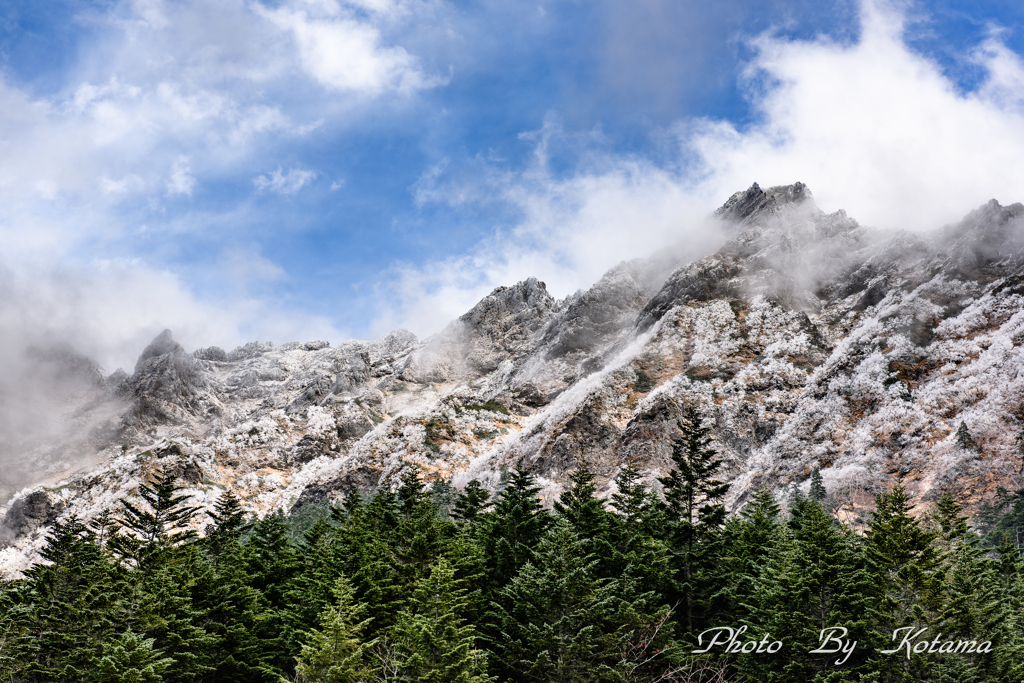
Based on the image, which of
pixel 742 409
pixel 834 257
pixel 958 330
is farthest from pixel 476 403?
pixel 958 330

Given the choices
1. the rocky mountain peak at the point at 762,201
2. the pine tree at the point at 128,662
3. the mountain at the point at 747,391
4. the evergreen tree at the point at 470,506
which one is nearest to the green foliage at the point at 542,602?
the pine tree at the point at 128,662

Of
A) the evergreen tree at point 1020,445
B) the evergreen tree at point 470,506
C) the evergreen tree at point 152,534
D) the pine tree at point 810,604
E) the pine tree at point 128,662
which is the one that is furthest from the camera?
the evergreen tree at point 1020,445

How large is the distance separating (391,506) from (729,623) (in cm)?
2575

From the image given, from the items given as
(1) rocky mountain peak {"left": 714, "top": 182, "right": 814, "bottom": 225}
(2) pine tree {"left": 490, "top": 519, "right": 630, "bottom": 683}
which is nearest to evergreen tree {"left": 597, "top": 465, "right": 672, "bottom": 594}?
(2) pine tree {"left": 490, "top": 519, "right": 630, "bottom": 683}

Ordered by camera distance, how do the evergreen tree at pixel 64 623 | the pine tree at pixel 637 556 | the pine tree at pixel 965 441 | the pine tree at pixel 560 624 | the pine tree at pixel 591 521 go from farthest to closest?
the pine tree at pixel 965 441
the pine tree at pixel 591 521
the pine tree at pixel 637 556
the evergreen tree at pixel 64 623
the pine tree at pixel 560 624

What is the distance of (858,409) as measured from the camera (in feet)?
297

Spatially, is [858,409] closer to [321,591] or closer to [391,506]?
[391,506]

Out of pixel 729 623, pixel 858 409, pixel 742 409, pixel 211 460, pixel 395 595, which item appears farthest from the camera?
pixel 211 460

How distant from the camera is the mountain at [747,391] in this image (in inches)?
3164

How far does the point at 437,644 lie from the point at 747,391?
88.5 metres

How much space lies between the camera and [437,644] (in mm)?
28500

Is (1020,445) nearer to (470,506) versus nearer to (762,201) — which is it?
(470,506)

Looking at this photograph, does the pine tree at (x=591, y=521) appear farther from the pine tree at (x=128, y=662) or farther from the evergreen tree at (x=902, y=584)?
the pine tree at (x=128, y=662)

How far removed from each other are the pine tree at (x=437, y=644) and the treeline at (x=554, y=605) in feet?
0.30
